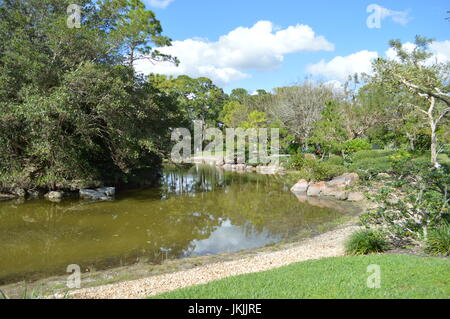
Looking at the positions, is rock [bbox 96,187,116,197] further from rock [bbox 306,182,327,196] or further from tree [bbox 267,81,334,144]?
tree [bbox 267,81,334,144]

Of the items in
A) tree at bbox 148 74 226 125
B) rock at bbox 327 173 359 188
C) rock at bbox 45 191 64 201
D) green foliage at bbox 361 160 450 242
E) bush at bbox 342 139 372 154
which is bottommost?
rock at bbox 45 191 64 201

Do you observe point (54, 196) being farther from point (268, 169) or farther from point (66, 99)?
point (268, 169)

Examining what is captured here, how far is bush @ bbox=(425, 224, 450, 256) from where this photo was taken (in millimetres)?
5746

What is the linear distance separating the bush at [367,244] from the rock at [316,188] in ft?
31.0

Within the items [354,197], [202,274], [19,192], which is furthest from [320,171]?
[19,192]

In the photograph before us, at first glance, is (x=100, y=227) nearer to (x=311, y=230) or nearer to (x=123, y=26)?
(x=311, y=230)

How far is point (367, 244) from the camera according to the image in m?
6.45

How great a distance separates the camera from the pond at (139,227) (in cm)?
785

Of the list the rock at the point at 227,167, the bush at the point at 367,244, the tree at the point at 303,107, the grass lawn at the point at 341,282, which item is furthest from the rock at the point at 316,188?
the rock at the point at 227,167

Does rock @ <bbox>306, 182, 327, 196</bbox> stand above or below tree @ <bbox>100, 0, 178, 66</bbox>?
below

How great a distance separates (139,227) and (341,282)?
24.9ft

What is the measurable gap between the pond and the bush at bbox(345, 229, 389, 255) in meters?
3.04

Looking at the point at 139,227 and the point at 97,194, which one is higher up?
the point at 97,194

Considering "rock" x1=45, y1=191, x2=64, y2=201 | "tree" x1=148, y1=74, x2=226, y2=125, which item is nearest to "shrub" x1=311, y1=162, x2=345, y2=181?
"rock" x1=45, y1=191, x2=64, y2=201
